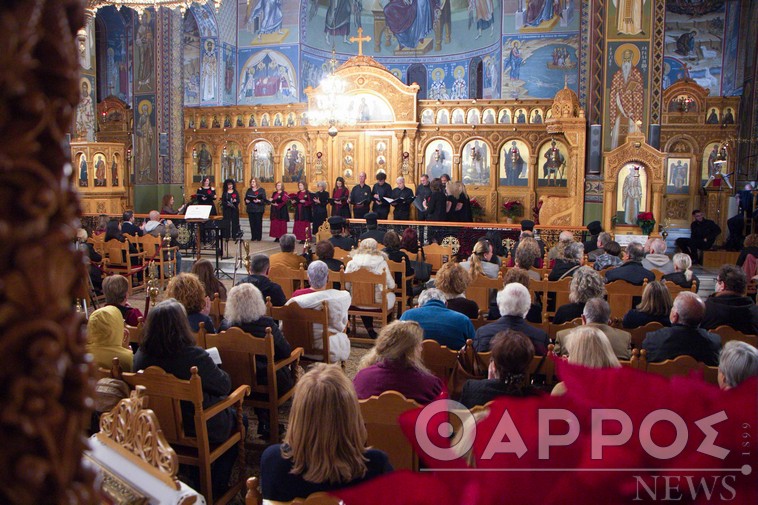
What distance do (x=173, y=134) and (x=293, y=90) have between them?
17.5 ft

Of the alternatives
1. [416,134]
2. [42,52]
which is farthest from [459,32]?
[42,52]

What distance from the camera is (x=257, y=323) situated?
470cm

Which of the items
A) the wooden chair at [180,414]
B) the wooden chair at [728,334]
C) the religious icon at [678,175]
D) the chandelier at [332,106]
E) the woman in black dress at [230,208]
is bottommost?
the wooden chair at [180,414]

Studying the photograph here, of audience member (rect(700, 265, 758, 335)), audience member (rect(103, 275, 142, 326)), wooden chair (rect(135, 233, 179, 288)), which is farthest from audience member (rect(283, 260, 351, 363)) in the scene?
wooden chair (rect(135, 233, 179, 288))

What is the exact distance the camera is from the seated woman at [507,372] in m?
3.15

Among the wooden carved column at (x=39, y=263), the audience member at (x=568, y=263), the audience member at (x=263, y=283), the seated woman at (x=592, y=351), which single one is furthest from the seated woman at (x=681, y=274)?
the wooden carved column at (x=39, y=263)

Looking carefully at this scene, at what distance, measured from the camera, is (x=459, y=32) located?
26969 millimetres

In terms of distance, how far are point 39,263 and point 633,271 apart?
682 centimetres

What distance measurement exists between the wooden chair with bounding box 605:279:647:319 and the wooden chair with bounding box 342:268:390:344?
2426mm

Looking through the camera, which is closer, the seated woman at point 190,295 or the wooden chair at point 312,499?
the wooden chair at point 312,499

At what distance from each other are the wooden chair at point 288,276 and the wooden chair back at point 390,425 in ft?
14.8

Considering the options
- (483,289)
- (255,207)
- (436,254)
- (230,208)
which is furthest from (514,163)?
(483,289)

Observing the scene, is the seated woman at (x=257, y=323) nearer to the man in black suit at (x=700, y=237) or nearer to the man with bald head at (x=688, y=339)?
the man with bald head at (x=688, y=339)

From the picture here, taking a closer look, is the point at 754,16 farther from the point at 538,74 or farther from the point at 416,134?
the point at 416,134
